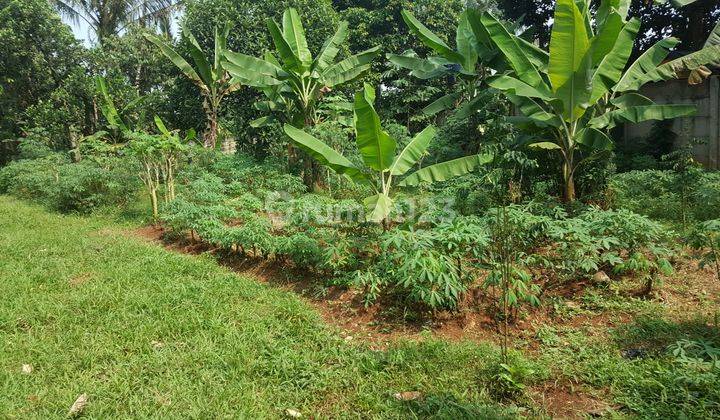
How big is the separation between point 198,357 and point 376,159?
8.52 ft

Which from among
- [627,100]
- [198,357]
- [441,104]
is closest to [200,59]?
[441,104]

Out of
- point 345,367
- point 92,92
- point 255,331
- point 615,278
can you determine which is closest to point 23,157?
point 92,92

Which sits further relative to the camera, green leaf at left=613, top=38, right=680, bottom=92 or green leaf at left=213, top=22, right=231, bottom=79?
green leaf at left=213, top=22, right=231, bottom=79

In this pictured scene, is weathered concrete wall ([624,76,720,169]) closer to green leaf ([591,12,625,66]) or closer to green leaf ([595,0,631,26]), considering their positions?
green leaf ([595,0,631,26])

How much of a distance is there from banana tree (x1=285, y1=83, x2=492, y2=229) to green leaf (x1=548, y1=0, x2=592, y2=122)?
1238 millimetres

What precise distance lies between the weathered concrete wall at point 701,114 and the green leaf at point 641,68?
2297 mm

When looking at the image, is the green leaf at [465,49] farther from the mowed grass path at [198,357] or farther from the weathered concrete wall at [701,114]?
the mowed grass path at [198,357]

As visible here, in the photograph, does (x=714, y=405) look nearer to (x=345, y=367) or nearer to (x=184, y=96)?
(x=345, y=367)

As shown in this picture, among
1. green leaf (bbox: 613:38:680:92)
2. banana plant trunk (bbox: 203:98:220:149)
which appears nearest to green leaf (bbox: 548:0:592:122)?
green leaf (bbox: 613:38:680:92)

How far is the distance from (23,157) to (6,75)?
130 inches

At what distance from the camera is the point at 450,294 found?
11.3ft

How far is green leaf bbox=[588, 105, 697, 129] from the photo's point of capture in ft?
18.9

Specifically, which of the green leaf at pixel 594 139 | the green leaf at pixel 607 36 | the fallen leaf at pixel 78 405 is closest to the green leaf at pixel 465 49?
the green leaf at pixel 594 139

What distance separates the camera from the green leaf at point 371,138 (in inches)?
165
